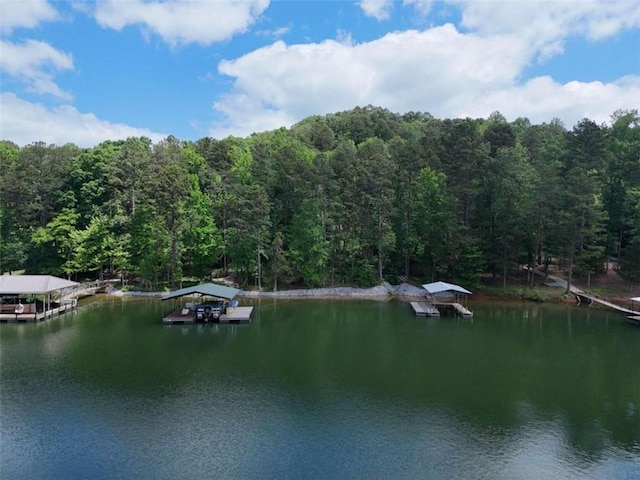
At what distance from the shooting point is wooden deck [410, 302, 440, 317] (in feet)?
97.3

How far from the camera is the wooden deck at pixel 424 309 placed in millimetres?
29656

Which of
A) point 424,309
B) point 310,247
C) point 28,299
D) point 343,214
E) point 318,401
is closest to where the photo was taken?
point 318,401

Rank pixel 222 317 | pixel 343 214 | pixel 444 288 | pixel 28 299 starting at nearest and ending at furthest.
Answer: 1. pixel 222 317
2. pixel 28 299
3. pixel 444 288
4. pixel 343 214

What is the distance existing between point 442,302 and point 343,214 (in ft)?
37.8

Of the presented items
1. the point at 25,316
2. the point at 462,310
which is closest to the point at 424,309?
the point at 462,310

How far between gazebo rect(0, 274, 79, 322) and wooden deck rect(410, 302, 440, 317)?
2388 centimetres

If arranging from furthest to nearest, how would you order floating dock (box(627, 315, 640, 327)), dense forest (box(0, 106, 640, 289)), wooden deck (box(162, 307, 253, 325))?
1. dense forest (box(0, 106, 640, 289))
2. floating dock (box(627, 315, 640, 327))
3. wooden deck (box(162, 307, 253, 325))

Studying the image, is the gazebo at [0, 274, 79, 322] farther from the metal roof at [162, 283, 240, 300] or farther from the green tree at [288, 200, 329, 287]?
the green tree at [288, 200, 329, 287]


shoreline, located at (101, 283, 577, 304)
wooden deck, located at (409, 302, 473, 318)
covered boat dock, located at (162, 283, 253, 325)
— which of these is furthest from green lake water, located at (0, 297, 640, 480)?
shoreline, located at (101, 283, 577, 304)

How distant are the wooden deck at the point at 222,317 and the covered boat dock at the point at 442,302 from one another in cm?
1139

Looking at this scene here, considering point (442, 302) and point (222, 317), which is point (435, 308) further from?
point (222, 317)

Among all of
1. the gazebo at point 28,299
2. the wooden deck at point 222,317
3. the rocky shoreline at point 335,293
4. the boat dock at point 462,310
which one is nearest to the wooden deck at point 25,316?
the gazebo at point 28,299

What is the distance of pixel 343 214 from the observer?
130ft

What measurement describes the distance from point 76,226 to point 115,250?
297 inches
